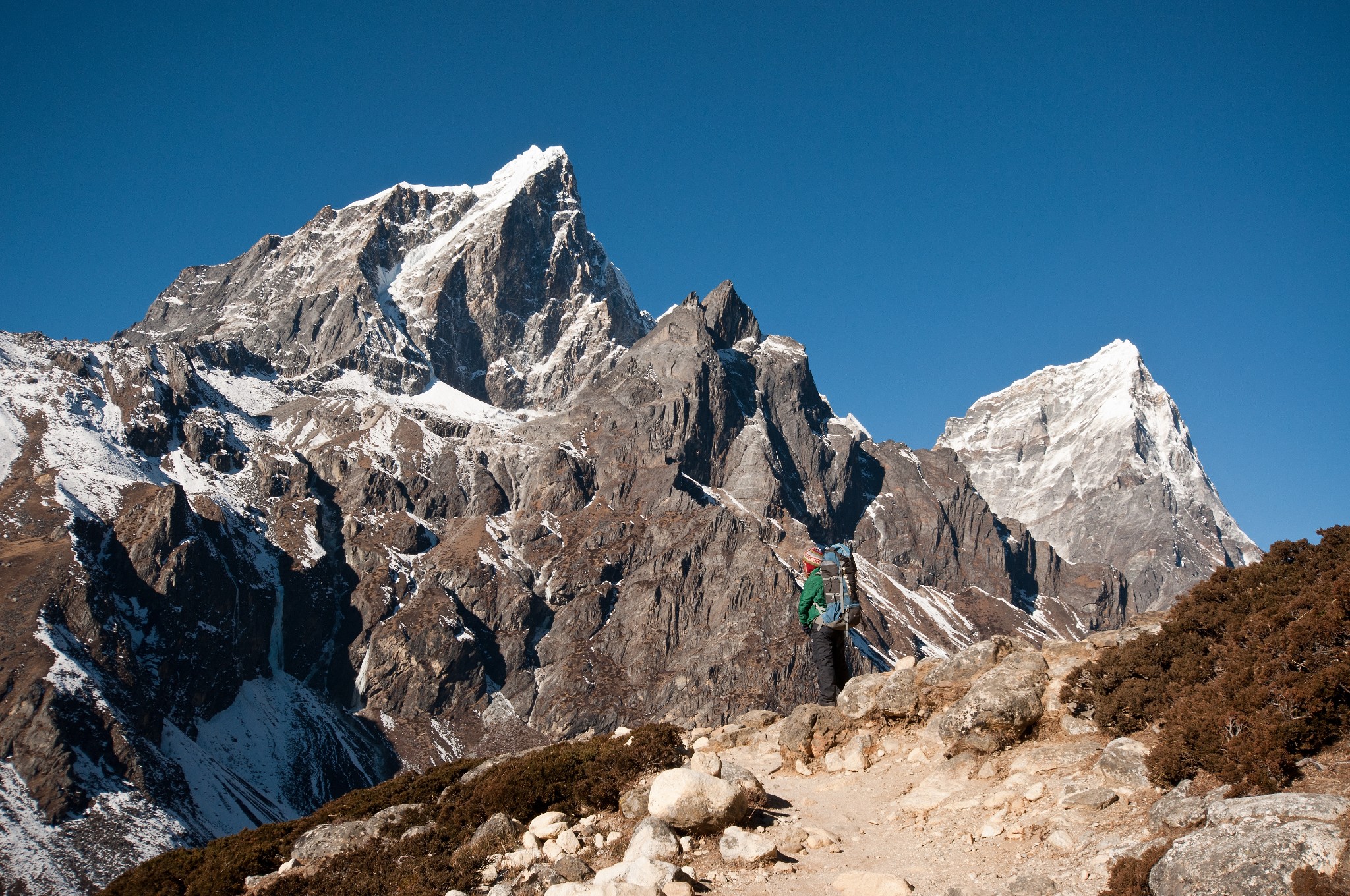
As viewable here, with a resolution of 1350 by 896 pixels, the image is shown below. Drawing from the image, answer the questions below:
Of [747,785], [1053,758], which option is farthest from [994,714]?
[747,785]

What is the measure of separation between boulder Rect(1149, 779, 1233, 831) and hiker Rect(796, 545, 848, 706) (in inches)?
393

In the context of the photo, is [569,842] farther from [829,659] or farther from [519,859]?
[829,659]

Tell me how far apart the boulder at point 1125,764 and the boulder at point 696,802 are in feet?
22.4

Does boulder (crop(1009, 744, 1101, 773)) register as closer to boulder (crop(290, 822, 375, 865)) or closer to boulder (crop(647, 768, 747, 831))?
boulder (crop(647, 768, 747, 831))

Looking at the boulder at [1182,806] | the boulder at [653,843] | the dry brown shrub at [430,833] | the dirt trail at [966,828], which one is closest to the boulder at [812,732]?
the dirt trail at [966,828]

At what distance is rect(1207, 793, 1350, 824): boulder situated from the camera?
453 inches

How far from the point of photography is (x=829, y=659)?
2419cm

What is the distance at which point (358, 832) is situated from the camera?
21688 mm

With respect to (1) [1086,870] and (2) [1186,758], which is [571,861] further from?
(2) [1186,758]

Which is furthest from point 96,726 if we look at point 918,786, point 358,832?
point 918,786

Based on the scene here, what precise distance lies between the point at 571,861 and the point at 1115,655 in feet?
42.7

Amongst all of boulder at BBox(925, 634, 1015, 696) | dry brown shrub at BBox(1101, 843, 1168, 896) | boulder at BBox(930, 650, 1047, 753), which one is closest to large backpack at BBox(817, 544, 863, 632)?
boulder at BBox(925, 634, 1015, 696)

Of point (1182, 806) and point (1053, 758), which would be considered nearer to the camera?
point (1182, 806)

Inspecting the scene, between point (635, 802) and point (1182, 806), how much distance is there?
10404mm
